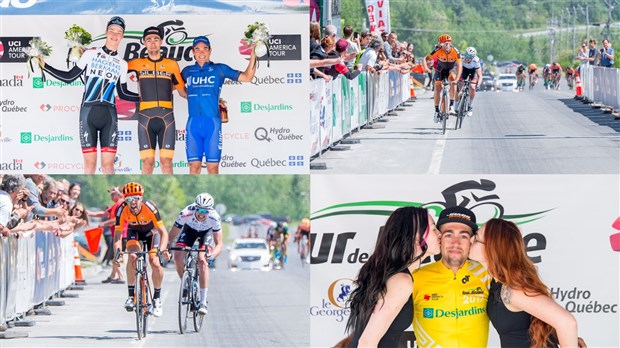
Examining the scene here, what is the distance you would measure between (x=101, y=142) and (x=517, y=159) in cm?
360

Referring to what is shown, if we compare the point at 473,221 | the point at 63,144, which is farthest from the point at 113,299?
the point at 473,221

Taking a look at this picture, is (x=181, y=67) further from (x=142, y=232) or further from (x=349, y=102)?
(x=142, y=232)

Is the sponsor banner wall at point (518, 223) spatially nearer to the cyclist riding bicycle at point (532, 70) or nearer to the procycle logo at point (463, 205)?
the procycle logo at point (463, 205)

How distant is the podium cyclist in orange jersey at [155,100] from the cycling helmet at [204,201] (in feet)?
4.85

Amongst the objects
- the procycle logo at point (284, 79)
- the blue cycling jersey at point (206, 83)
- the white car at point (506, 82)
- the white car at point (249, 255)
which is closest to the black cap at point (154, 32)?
the blue cycling jersey at point (206, 83)

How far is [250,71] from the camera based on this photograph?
11.3 m

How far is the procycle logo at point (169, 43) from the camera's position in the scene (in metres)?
11.4

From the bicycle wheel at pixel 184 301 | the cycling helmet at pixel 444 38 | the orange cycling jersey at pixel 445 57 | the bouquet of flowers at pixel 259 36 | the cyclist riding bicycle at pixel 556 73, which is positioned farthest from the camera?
the bicycle wheel at pixel 184 301

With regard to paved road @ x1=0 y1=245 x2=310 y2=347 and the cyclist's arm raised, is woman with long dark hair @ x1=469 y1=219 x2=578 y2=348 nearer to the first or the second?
the cyclist's arm raised

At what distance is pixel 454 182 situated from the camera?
11477 mm

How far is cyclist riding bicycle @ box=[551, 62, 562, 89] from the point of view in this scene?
12.6 m

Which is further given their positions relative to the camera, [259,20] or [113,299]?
[113,299]

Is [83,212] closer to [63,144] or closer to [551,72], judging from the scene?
[63,144]

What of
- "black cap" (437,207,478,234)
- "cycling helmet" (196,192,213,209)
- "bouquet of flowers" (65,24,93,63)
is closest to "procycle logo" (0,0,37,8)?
"bouquet of flowers" (65,24,93,63)
